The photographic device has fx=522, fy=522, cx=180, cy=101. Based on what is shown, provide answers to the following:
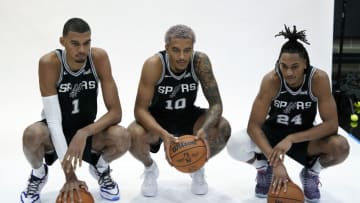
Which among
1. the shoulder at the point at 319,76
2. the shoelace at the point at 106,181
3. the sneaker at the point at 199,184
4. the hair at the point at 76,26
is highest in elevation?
the hair at the point at 76,26

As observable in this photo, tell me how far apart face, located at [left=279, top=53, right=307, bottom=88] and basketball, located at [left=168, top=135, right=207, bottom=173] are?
0.62 metres

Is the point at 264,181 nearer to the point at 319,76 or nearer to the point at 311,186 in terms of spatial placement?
the point at 311,186

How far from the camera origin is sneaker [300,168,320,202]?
307 cm

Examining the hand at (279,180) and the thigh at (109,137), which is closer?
the hand at (279,180)

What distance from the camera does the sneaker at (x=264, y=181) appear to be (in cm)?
316

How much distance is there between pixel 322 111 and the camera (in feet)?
9.75

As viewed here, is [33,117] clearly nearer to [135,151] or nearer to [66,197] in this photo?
[135,151]

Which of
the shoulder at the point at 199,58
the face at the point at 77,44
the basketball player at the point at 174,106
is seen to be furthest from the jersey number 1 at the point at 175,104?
the face at the point at 77,44

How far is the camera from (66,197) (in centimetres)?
273

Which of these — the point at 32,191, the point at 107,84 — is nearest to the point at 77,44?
the point at 107,84

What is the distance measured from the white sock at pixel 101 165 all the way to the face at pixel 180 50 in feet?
2.44

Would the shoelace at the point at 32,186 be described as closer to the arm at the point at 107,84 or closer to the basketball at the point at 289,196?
the arm at the point at 107,84

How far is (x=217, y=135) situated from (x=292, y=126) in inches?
17.9

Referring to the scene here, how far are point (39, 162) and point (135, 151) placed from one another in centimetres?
57
